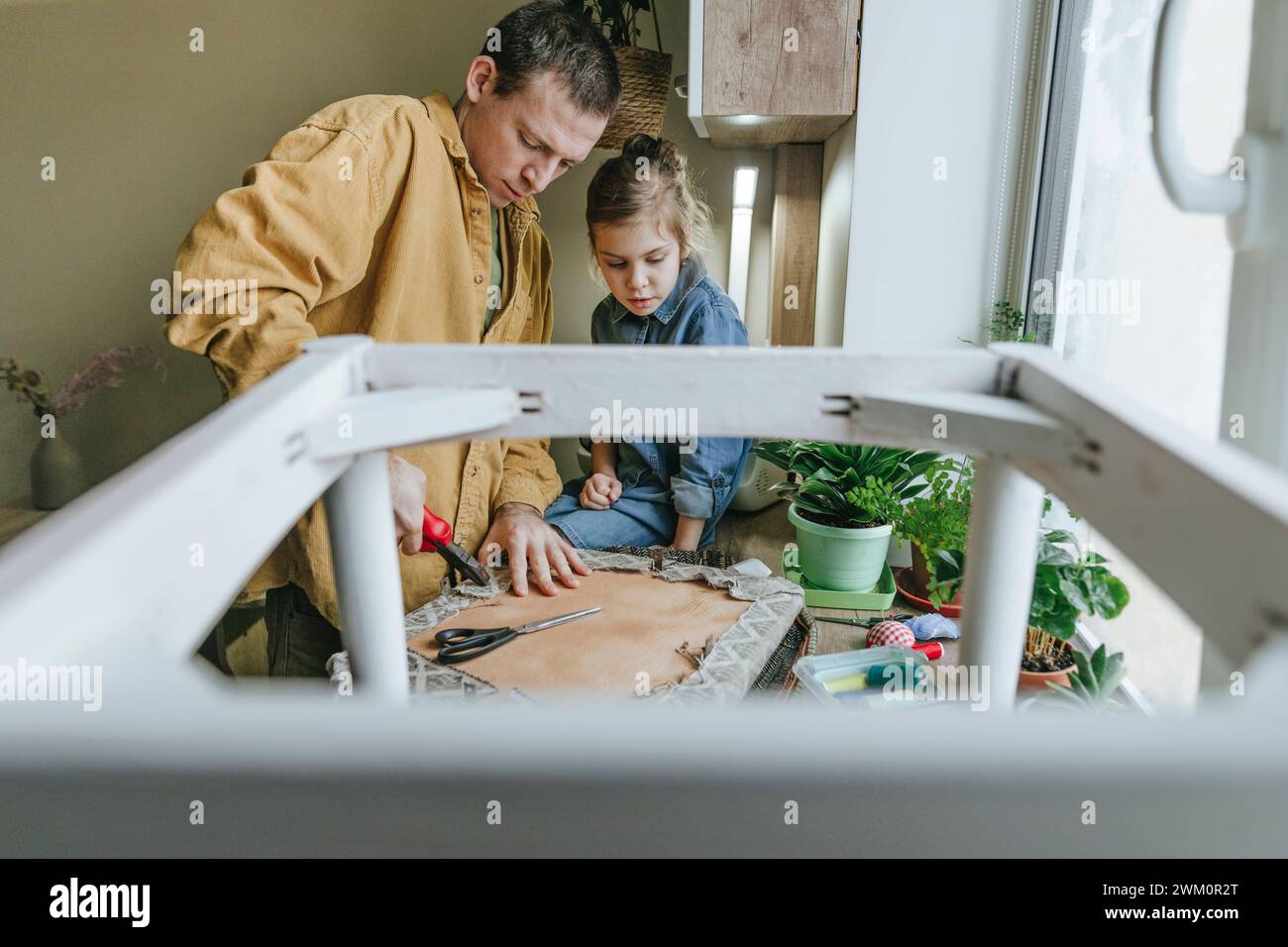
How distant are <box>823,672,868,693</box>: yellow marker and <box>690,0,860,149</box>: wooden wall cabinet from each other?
0.75 m

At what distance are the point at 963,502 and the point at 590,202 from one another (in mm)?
790

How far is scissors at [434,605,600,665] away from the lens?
2.24 ft

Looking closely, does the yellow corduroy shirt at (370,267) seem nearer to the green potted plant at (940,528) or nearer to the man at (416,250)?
the man at (416,250)

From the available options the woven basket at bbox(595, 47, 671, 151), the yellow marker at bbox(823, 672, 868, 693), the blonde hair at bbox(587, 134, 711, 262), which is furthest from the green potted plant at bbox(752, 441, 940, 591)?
the woven basket at bbox(595, 47, 671, 151)

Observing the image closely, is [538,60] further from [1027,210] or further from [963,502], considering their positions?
[963,502]

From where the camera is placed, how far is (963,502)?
2.80 feet

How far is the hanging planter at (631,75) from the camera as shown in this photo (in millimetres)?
1271

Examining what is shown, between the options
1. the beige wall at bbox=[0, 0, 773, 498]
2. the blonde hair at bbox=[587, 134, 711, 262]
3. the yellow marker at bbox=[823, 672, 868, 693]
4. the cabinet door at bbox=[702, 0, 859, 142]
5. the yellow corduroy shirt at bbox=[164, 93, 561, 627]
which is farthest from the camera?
the beige wall at bbox=[0, 0, 773, 498]

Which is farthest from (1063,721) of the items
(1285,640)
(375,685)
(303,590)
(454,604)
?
(303,590)

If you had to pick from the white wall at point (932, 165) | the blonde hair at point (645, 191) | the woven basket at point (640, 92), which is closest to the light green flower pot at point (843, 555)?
the white wall at point (932, 165)

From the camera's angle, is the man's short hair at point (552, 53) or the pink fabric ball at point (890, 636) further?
the man's short hair at point (552, 53)

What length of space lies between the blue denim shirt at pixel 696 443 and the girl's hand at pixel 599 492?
0.13ft

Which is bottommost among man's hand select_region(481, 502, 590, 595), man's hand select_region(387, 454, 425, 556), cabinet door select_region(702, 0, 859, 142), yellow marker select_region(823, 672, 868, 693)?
yellow marker select_region(823, 672, 868, 693)

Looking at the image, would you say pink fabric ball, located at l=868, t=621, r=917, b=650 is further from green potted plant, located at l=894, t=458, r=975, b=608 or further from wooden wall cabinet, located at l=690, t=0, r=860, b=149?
wooden wall cabinet, located at l=690, t=0, r=860, b=149
